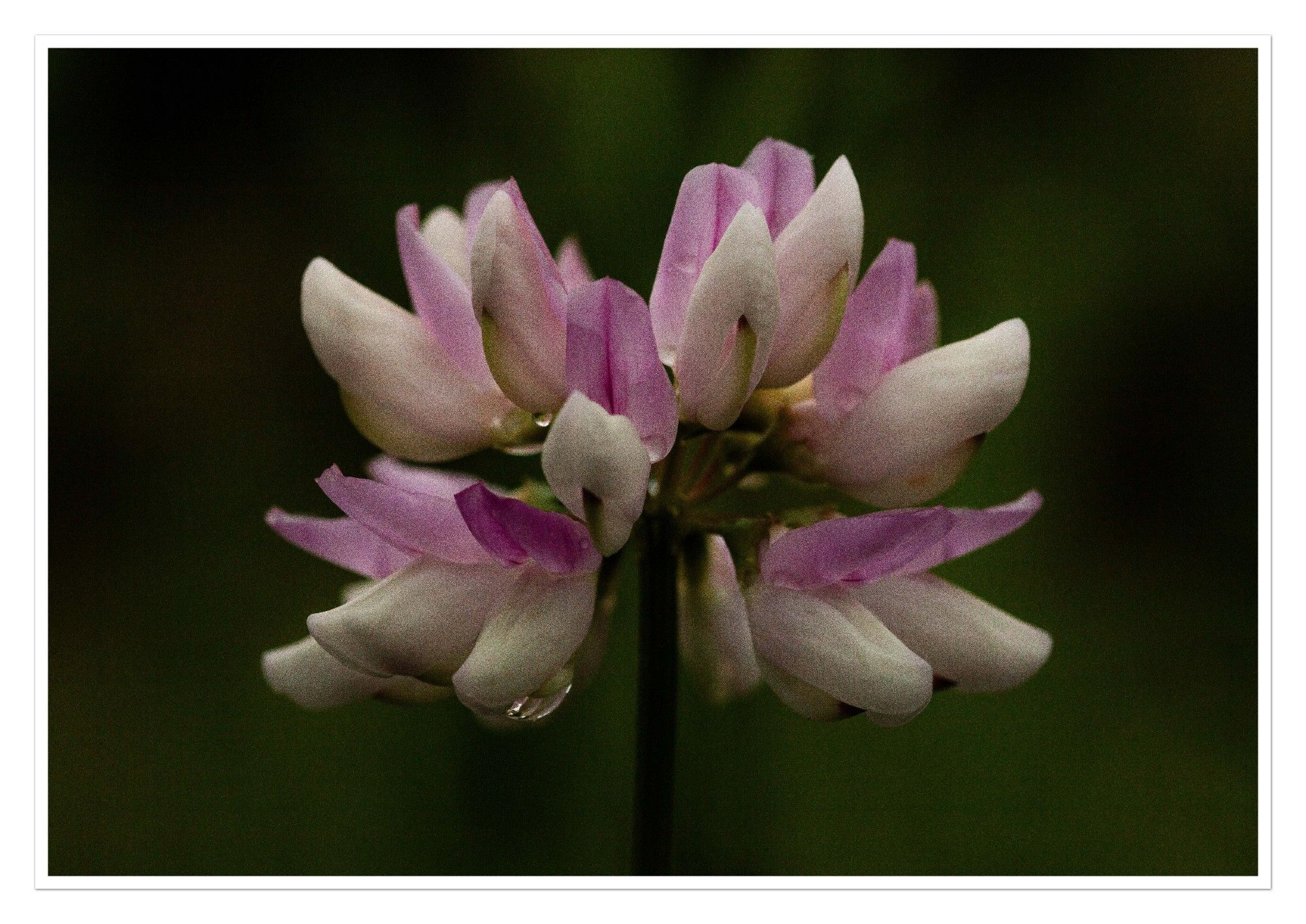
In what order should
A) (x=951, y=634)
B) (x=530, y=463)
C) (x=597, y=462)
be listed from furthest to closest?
(x=530, y=463)
(x=951, y=634)
(x=597, y=462)

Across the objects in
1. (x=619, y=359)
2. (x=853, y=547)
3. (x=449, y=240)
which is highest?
(x=449, y=240)

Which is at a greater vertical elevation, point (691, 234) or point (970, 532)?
point (691, 234)

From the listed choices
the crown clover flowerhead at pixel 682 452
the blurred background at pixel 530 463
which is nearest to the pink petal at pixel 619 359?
the crown clover flowerhead at pixel 682 452

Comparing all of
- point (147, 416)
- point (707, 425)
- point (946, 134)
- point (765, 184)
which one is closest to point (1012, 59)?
point (946, 134)

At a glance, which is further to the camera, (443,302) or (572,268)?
(572,268)

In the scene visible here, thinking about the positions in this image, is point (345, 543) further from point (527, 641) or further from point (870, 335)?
point (870, 335)

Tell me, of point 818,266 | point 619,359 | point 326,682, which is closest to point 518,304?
point 619,359
